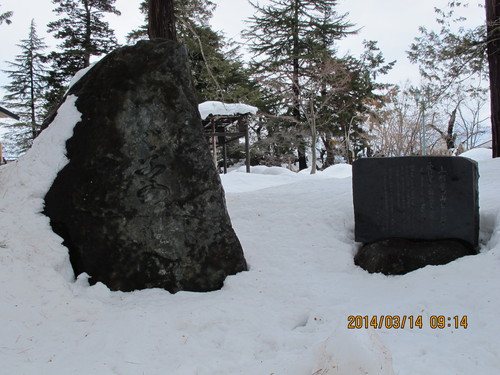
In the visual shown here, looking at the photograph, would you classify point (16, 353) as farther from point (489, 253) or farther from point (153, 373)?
point (489, 253)

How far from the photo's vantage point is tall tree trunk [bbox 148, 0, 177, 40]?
568cm

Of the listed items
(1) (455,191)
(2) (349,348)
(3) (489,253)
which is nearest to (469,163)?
(1) (455,191)

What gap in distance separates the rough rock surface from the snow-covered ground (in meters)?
0.16

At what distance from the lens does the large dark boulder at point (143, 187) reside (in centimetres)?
338

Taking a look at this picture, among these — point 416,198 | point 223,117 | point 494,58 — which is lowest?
point 416,198

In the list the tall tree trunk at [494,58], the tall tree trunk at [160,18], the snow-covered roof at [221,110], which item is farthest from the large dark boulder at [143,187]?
the snow-covered roof at [221,110]

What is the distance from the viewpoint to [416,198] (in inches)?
160

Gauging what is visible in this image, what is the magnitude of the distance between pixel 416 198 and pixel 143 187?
307 cm

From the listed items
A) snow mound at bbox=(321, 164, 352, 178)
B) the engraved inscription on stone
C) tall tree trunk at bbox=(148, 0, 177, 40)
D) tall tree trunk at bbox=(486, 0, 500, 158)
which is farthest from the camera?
snow mound at bbox=(321, 164, 352, 178)

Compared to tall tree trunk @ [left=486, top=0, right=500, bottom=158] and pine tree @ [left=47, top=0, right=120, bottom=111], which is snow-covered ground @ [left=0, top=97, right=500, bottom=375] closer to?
tall tree trunk @ [left=486, top=0, right=500, bottom=158]

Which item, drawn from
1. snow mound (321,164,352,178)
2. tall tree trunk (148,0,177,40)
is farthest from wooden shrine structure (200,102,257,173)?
tall tree trunk (148,0,177,40)

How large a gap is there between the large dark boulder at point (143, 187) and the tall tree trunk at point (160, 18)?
200cm

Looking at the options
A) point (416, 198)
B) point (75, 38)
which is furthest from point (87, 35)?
point (416, 198)

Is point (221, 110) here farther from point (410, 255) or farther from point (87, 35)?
point (87, 35)
